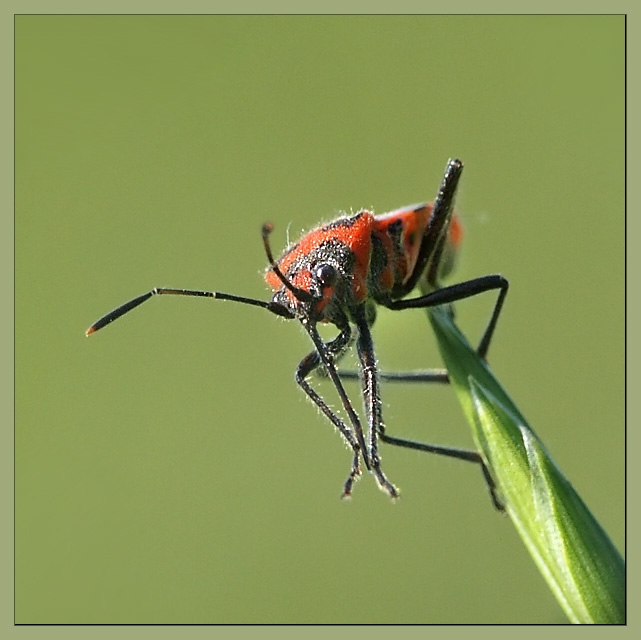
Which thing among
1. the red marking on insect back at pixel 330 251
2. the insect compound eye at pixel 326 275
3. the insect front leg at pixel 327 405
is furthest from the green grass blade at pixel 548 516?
the red marking on insect back at pixel 330 251

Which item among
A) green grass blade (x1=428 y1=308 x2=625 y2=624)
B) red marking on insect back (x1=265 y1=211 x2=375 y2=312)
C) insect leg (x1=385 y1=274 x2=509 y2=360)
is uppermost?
red marking on insect back (x1=265 y1=211 x2=375 y2=312)

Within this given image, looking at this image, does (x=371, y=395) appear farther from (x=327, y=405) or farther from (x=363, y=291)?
(x=363, y=291)

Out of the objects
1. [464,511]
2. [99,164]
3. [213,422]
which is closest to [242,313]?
[213,422]

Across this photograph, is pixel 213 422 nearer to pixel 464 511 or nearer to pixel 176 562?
pixel 176 562

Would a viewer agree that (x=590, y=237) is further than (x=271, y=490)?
Yes

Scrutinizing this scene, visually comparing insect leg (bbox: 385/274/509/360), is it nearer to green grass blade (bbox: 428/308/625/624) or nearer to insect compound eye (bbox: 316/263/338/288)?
insect compound eye (bbox: 316/263/338/288)

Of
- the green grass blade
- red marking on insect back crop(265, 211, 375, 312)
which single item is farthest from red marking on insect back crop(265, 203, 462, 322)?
the green grass blade

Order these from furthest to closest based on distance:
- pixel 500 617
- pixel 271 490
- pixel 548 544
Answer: pixel 271 490
pixel 500 617
pixel 548 544
